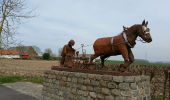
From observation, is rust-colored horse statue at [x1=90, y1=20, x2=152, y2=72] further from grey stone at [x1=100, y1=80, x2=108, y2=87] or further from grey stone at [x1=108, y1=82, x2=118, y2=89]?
grey stone at [x1=100, y1=80, x2=108, y2=87]

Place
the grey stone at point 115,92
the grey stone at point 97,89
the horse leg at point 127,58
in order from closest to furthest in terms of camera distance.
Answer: the grey stone at point 115,92 < the horse leg at point 127,58 < the grey stone at point 97,89

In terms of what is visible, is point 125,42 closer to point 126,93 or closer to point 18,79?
point 126,93

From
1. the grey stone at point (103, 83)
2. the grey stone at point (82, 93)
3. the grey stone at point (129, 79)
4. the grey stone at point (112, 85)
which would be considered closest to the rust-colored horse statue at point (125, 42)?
the grey stone at point (129, 79)

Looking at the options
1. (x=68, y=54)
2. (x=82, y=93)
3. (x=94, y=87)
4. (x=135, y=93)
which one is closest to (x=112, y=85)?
(x=135, y=93)

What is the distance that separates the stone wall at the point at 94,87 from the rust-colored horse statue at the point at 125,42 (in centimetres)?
54

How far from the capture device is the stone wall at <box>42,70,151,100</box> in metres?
9.60

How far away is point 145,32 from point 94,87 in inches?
97.6

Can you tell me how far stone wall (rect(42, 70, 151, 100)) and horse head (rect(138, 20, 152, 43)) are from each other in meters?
1.22

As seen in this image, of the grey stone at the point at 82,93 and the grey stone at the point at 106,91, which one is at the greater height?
the grey stone at the point at 106,91

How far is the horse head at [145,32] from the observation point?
982cm

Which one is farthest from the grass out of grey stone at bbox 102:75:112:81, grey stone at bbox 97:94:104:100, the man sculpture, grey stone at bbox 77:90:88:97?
grey stone at bbox 102:75:112:81

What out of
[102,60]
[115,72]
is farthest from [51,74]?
[115,72]

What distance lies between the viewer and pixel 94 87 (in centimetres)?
1062

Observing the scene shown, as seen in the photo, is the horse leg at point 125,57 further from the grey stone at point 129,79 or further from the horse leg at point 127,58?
the grey stone at point 129,79
